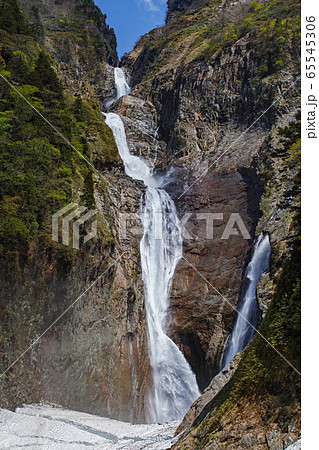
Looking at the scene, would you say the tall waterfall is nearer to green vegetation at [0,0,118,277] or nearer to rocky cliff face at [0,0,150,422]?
rocky cliff face at [0,0,150,422]

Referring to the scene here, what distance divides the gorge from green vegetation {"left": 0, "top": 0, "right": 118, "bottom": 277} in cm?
9

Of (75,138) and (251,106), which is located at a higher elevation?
(251,106)

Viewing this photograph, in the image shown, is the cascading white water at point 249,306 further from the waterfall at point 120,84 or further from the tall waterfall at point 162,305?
the waterfall at point 120,84

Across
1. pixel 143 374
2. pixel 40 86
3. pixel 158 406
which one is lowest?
pixel 158 406

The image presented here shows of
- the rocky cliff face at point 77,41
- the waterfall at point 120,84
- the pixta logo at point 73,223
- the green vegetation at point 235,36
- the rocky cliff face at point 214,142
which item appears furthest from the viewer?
the waterfall at point 120,84

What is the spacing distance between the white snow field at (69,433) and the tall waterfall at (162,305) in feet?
24.2

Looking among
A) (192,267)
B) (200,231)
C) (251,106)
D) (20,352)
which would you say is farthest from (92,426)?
(251,106)

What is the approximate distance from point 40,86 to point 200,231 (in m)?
14.4

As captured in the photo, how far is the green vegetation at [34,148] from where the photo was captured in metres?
16.0

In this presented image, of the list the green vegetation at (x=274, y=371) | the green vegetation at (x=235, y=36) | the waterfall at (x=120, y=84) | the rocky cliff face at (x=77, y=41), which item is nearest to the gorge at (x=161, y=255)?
the green vegetation at (x=274, y=371)

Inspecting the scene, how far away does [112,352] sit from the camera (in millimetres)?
20156

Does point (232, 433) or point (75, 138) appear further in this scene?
point (75, 138)

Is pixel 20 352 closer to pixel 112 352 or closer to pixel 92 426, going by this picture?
pixel 92 426

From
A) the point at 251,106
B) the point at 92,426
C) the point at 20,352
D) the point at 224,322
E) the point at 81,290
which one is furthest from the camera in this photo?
the point at 251,106
